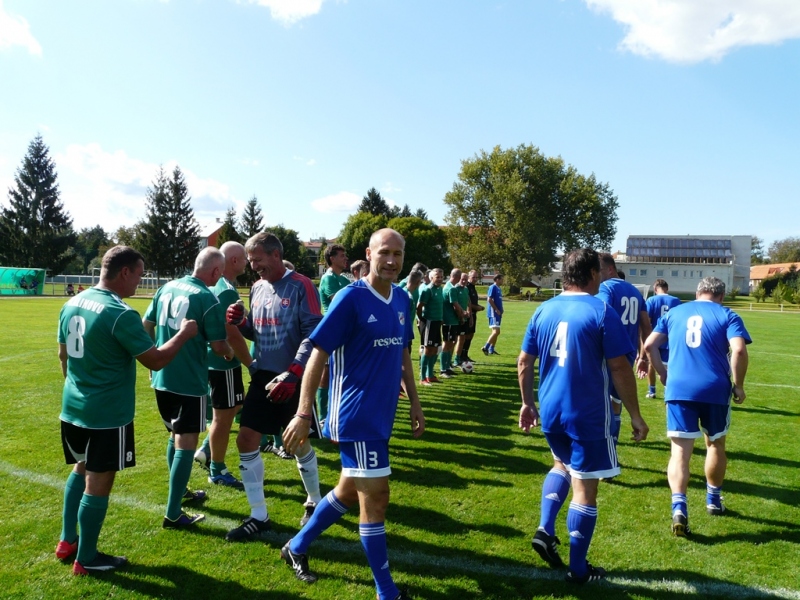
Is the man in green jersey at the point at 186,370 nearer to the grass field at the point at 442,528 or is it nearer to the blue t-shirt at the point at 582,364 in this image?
the grass field at the point at 442,528

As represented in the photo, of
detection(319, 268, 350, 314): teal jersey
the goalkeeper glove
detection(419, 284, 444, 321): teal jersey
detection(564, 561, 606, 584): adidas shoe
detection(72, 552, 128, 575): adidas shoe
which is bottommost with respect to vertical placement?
detection(564, 561, 606, 584): adidas shoe

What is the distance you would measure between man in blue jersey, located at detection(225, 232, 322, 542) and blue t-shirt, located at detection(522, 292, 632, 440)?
187 centimetres

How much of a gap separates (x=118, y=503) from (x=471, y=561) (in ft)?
10.0

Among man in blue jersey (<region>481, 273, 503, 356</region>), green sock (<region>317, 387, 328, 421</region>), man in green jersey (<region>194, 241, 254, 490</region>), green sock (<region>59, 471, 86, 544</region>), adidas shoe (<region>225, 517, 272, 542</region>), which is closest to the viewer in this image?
green sock (<region>59, 471, 86, 544</region>)

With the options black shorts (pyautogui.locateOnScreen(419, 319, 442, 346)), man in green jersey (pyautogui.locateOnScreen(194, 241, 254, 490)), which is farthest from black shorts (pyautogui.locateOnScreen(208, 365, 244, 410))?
black shorts (pyautogui.locateOnScreen(419, 319, 442, 346))

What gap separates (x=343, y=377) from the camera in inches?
130

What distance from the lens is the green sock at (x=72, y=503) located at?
3.74m

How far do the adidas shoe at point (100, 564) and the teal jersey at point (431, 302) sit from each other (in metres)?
7.53

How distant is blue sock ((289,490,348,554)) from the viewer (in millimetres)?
3437

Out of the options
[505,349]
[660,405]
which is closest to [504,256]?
[505,349]

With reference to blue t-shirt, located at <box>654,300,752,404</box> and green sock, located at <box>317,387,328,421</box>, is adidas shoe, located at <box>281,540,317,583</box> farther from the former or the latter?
green sock, located at <box>317,387,328,421</box>

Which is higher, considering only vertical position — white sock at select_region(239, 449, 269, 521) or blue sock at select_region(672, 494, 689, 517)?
white sock at select_region(239, 449, 269, 521)

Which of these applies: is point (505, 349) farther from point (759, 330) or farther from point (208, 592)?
point (759, 330)

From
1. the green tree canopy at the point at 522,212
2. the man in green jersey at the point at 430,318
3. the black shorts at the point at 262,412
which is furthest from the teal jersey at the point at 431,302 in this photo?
the green tree canopy at the point at 522,212
